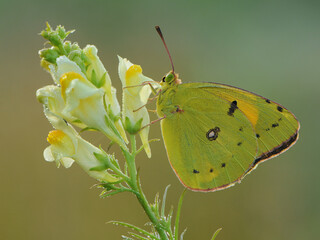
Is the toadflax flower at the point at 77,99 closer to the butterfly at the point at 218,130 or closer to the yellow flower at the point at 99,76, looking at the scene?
the yellow flower at the point at 99,76

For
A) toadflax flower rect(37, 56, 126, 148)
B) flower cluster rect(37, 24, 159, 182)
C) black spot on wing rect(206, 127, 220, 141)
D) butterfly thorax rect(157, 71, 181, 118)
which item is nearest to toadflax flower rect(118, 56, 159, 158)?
flower cluster rect(37, 24, 159, 182)

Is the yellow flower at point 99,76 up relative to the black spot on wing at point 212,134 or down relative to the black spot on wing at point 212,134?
up

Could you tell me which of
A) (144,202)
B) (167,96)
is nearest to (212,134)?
(167,96)

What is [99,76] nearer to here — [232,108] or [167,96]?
[167,96]

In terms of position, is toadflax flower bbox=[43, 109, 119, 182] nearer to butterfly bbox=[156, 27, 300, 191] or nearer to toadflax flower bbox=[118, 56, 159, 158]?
toadflax flower bbox=[118, 56, 159, 158]

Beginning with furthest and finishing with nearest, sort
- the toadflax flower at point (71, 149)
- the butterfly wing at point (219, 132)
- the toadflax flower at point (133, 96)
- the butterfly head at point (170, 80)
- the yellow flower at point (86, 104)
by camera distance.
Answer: the butterfly head at point (170, 80) < the butterfly wing at point (219, 132) < the toadflax flower at point (133, 96) < the toadflax flower at point (71, 149) < the yellow flower at point (86, 104)

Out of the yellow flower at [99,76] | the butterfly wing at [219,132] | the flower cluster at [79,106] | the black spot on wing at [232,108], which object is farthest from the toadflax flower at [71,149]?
the black spot on wing at [232,108]

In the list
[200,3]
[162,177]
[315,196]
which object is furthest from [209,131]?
[200,3]
